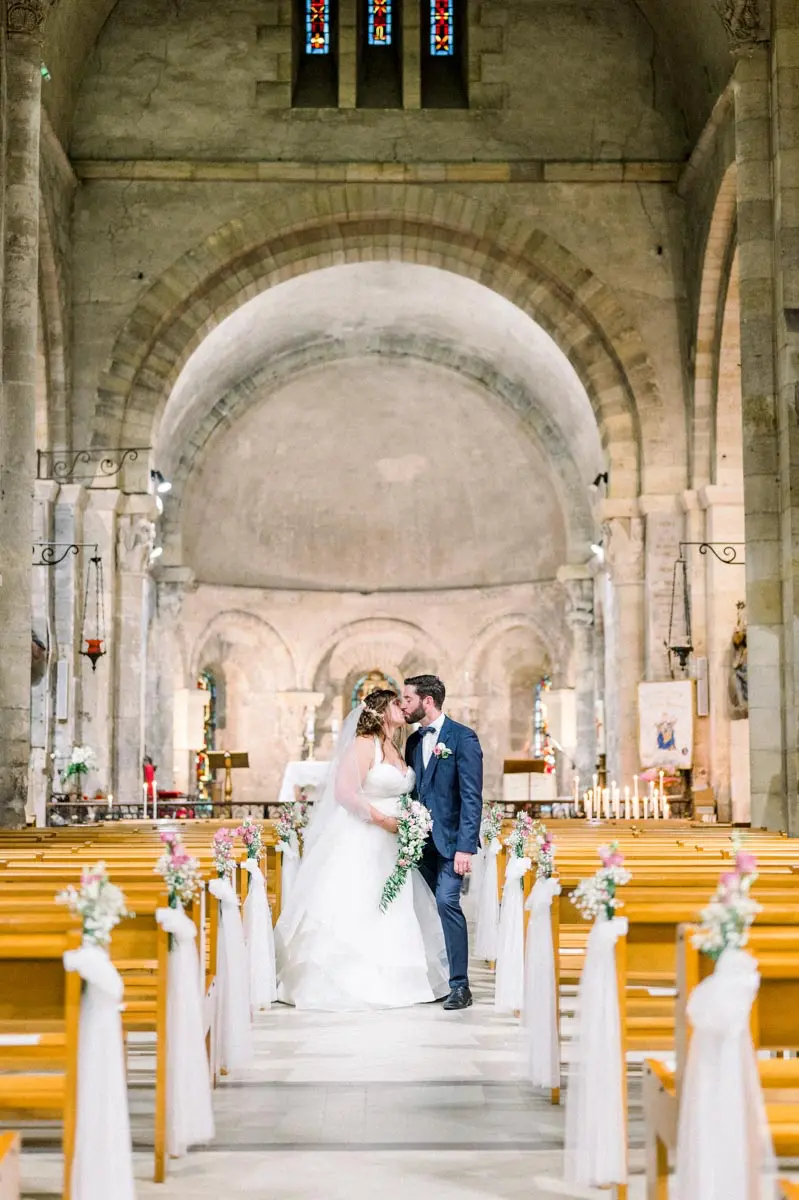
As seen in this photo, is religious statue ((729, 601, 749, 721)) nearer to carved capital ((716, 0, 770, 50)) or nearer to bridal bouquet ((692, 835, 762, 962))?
carved capital ((716, 0, 770, 50))

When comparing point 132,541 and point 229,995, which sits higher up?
point 132,541

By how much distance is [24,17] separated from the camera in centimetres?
1516

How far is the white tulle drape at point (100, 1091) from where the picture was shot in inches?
170

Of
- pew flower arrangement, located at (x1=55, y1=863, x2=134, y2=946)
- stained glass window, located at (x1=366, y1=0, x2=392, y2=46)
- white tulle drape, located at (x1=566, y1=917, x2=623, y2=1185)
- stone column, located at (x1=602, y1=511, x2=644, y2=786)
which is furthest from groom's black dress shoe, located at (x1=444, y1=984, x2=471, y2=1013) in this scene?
stained glass window, located at (x1=366, y1=0, x2=392, y2=46)

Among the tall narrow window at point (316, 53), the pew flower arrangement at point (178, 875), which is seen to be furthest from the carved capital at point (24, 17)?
the pew flower arrangement at point (178, 875)

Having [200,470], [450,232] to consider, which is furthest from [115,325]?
[200,470]

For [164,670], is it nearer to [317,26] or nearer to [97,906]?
[317,26]

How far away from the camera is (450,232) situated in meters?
22.5

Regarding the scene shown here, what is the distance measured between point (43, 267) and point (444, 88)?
20.3 feet

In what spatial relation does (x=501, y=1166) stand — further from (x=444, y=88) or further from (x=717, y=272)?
(x=444, y=88)

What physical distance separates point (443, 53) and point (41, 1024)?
65.8 ft

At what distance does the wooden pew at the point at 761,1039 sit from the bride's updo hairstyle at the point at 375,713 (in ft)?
16.9

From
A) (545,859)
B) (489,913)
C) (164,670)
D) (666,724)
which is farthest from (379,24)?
(545,859)

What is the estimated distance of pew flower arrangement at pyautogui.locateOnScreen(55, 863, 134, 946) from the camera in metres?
4.52
